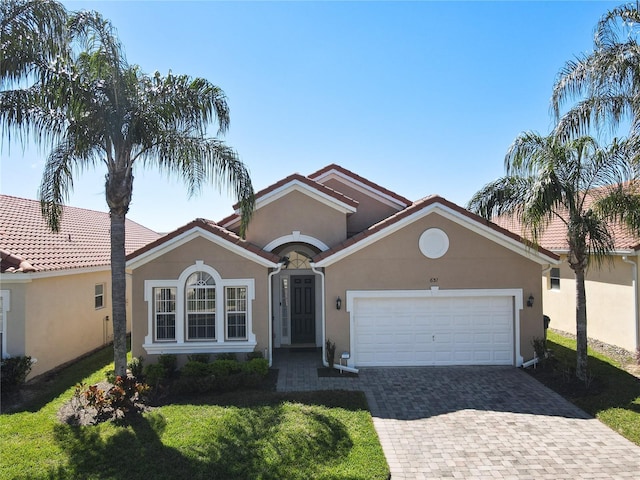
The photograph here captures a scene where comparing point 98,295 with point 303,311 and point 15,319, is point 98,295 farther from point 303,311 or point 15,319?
point 303,311

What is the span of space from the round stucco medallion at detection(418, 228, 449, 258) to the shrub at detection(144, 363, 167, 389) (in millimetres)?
9289

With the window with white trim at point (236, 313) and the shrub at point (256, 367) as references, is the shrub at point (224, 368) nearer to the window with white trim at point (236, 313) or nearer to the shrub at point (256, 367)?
the shrub at point (256, 367)

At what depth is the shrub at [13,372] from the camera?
11.2 meters

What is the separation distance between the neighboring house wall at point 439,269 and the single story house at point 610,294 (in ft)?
4.57

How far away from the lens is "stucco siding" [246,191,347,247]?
14516 millimetres

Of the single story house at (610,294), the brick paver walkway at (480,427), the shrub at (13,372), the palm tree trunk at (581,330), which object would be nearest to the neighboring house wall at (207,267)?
the brick paver walkway at (480,427)

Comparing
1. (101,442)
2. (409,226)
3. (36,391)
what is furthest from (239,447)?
(409,226)

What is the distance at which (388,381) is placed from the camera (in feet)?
39.5

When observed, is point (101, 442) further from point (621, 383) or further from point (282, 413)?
point (621, 383)

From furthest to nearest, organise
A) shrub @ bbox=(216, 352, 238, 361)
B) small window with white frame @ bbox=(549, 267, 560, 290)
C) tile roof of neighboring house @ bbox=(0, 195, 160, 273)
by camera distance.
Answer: small window with white frame @ bbox=(549, 267, 560, 290) → tile roof of neighboring house @ bbox=(0, 195, 160, 273) → shrub @ bbox=(216, 352, 238, 361)

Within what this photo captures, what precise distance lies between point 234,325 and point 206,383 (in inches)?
99.7

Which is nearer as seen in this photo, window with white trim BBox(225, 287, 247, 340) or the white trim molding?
window with white trim BBox(225, 287, 247, 340)

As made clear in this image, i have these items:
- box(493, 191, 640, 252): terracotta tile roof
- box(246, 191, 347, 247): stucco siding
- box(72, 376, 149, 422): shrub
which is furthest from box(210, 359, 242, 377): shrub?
box(493, 191, 640, 252): terracotta tile roof

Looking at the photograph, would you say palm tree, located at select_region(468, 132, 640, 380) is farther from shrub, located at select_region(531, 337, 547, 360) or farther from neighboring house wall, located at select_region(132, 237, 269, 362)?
neighboring house wall, located at select_region(132, 237, 269, 362)
